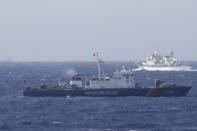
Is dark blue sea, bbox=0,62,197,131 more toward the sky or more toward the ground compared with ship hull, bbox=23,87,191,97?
more toward the ground

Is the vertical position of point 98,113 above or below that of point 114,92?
below

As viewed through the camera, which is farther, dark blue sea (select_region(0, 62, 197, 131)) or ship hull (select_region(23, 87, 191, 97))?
ship hull (select_region(23, 87, 191, 97))

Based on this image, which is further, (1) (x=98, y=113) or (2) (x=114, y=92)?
(2) (x=114, y=92)

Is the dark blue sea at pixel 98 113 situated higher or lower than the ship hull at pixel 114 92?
lower

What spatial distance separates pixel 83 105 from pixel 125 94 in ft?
62.5

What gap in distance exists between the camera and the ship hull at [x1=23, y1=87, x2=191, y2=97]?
13838 cm

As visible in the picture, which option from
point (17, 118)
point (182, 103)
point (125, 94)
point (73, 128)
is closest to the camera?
point (73, 128)

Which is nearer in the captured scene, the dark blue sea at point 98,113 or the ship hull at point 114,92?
the dark blue sea at point 98,113

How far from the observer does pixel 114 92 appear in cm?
13912

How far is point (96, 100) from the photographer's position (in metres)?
132

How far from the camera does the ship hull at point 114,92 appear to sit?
138 m

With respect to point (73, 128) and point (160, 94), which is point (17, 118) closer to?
point (73, 128)

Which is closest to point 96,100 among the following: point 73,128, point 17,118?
point 17,118

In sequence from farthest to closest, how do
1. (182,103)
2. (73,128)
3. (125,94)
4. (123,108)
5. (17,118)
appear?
1. (125,94)
2. (182,103)
3. (123,108)
4. (17,118)
5. (73,128)
